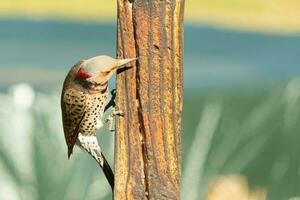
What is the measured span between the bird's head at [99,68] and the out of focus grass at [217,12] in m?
3.16

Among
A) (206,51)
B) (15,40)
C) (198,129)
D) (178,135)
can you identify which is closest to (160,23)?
(178,135)

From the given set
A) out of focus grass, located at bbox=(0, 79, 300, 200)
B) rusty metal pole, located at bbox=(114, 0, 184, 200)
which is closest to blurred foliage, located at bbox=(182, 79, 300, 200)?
out of focus grass, located at bbox=(0, 79, 300, 200)

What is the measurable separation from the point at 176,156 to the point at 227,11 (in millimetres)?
3924

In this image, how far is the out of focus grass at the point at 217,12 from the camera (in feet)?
20.4

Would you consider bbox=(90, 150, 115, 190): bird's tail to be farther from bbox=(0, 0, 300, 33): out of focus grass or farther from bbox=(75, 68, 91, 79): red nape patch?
bbox=(0, 0, 300, 33): out of focus grass

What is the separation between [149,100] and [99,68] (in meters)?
0.33

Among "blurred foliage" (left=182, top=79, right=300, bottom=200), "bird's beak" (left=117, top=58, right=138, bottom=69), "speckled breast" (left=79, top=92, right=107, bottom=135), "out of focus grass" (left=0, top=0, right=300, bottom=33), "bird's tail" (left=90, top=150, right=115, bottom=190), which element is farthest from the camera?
"out of focus grass" (left=0, top=0, right=300, bottom=33)

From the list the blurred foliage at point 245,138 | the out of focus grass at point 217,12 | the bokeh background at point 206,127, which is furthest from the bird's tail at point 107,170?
the out of focus grass at point 217,12

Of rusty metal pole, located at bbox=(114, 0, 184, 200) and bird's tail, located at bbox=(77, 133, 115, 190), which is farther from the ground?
rusty metal pole, located at bbox=(114, 0, 184, 200)

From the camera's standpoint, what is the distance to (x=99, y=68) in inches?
112

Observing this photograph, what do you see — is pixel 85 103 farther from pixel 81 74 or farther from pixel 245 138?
pixel 245 138

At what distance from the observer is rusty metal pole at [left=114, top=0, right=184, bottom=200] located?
99.9 inches

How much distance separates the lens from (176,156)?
259 centimetres

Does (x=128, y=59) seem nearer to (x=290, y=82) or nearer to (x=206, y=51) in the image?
(x=290, y=82)
